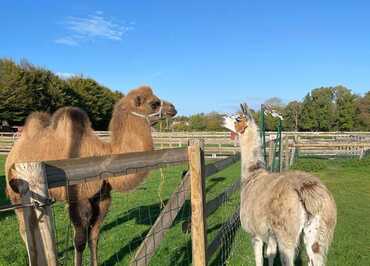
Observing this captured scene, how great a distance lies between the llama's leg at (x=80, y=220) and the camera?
16.7 feet

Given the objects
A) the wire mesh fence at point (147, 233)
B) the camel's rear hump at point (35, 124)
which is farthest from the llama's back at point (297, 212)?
the camel's rear hump at point (35, 124)

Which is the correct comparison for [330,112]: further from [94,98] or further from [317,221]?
[317,221]

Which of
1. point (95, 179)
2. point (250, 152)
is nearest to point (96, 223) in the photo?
point (250, 152)

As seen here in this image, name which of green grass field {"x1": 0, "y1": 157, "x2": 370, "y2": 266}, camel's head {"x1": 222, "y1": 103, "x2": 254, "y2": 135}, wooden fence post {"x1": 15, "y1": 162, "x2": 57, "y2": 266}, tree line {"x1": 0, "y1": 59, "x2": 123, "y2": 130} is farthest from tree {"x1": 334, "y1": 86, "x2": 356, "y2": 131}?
wooden fence post {"x1": 15, "y1": 162, "x2": 57, "y2": 266}

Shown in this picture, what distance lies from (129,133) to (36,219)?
4.04 metres

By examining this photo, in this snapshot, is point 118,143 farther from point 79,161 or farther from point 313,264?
point 79,161

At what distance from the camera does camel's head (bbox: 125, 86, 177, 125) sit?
625cm

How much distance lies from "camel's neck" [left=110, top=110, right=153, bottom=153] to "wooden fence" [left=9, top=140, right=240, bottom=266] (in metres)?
1.54

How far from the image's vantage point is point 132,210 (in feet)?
30.7

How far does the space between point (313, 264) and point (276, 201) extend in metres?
0.75

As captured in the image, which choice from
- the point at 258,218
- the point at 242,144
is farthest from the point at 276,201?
the point at 242,144

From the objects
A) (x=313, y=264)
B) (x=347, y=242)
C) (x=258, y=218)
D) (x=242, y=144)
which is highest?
(x=242, y=144)

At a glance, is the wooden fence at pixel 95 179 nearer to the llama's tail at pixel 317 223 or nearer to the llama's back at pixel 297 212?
the llama's back at pixel 297 212

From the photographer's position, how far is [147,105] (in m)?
6.38
